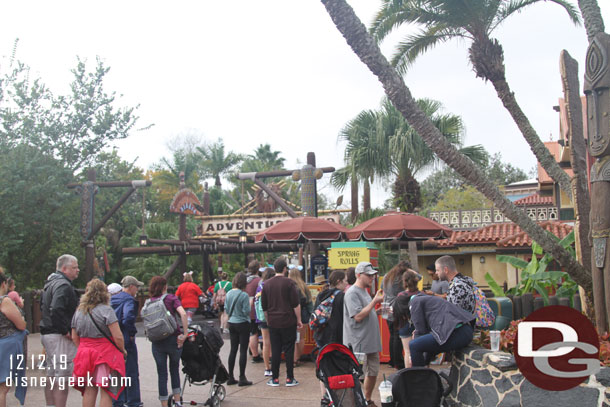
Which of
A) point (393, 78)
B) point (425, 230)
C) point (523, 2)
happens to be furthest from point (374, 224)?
point (523, 2)

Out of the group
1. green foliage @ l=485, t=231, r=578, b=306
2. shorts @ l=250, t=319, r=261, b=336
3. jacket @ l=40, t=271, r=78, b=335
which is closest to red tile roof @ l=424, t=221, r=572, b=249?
green foliage @ l=485, t=231, r=578, b=306

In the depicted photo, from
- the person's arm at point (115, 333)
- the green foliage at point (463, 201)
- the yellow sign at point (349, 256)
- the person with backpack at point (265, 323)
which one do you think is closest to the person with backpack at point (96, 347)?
the person's arm at point (115, 333)

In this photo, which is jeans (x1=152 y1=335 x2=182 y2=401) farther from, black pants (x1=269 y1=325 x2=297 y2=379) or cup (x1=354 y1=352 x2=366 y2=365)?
cup (x1=354 y1=352 x2=366 y2=365)

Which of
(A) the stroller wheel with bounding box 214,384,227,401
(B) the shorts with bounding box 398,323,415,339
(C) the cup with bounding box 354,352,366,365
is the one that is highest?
(B) the shorts with bounding box 398,323,415,339

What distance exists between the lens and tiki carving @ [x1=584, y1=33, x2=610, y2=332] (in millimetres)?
6672

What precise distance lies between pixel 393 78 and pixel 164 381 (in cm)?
528

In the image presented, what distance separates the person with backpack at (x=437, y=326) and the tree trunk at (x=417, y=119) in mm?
2929

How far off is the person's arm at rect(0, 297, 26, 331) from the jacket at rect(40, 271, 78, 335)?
252 millimetres

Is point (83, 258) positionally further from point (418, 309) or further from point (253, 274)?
point (418, 309)

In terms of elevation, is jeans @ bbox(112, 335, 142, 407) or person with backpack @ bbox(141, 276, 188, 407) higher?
person with backpack @ bbox(141, 276, 188, 407)

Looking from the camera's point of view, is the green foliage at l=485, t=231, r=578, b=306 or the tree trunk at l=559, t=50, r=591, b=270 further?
the green foliage at l=485, t=231, r=578, b=306

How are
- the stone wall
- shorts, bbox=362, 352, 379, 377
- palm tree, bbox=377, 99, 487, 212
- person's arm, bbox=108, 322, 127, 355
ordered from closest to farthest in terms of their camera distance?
1. the stone wall
2. person's arm, bbox=108, 322, 127, 355
3. shorts, bbox=362, 352, 379, 377
4. palm tree, bbox=377, 99, 487, 212

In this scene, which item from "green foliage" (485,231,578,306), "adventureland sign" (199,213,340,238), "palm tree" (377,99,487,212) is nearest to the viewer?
"green foliage" (485,231,578,306)

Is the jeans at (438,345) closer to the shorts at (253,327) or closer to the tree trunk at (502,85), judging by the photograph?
the tree trunk at (502,85)
